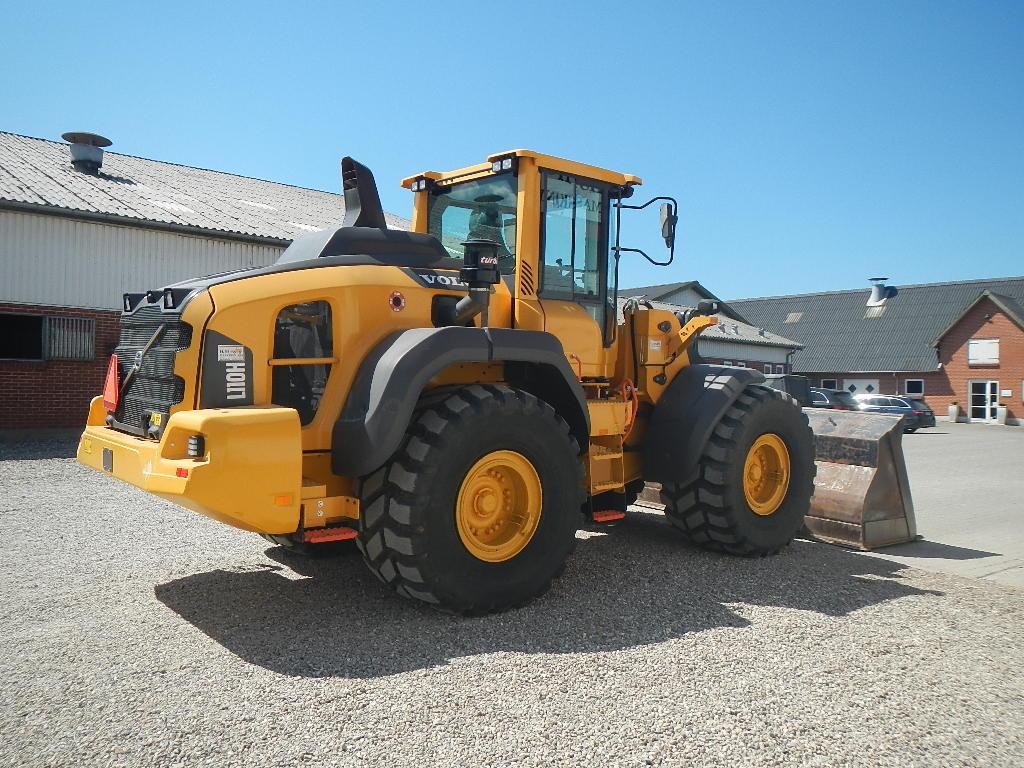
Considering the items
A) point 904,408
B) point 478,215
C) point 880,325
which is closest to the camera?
point 478,215

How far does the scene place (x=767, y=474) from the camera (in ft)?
23.0

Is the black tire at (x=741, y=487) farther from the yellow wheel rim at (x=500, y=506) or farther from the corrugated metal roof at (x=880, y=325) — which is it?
the corrugated metal roof at (x=880, y=325)

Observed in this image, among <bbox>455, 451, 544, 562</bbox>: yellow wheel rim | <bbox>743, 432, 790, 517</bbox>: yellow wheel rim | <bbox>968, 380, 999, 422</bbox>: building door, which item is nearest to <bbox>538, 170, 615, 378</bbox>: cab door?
<bbox>455, 451, 544, 562</bbox>: yellow wheel rim

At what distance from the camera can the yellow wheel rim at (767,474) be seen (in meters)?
6.81

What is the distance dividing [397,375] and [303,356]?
2.14 feet

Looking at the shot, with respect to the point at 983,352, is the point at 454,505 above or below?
below

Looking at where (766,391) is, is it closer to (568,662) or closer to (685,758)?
(568,662)

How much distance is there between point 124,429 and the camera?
5.20m

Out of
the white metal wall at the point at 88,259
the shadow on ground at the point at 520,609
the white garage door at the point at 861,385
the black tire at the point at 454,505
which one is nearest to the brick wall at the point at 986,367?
the white garage door at the point at 861,385

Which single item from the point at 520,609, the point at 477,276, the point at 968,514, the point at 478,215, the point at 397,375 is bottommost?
the point at 968,514

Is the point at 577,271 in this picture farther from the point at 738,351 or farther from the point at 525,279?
the point at 738,351

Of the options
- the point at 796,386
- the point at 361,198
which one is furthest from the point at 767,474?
the point at 796,386

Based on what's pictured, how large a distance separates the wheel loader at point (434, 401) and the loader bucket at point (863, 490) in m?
1.29

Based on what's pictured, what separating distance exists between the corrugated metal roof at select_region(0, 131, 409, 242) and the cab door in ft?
39.5
